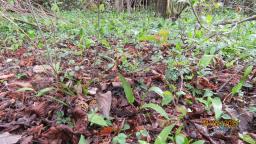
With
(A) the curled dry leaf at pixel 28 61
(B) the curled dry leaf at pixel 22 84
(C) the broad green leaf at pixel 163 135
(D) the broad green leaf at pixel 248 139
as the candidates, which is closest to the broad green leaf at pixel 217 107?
(D) the broad green leaf at pixel 248 139

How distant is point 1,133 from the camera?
162 centimetres

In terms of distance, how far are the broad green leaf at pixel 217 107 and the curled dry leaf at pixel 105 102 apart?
58 centimetres

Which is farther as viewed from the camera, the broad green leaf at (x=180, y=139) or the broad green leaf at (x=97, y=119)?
the broad green leaf at (x=97, y=119)

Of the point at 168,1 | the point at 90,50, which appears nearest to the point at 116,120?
the point at 90,50

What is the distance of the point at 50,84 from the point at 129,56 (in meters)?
0.76

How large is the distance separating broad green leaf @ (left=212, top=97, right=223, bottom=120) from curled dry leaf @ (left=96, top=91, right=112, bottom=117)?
0.58 m

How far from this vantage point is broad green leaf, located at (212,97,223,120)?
5.34ft

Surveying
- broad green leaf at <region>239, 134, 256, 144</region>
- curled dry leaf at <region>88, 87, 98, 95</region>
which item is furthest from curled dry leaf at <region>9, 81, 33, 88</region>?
broad green leaf at <region>239, 134, 256, 144</region>

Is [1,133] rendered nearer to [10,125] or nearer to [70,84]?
[10,125]

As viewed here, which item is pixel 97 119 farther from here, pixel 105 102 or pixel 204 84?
pixel 204 84

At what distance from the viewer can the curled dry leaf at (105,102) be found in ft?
5.65

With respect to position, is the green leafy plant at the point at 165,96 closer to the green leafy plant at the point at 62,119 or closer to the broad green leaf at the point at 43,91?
the green leafy plant at the point at 62,119

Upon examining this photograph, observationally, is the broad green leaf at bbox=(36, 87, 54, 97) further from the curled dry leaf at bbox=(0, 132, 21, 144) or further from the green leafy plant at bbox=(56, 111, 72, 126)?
the curled dry leaf at bbox=(0, 132, 21, 144)

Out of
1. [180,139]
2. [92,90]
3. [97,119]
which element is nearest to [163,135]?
[180,139]
